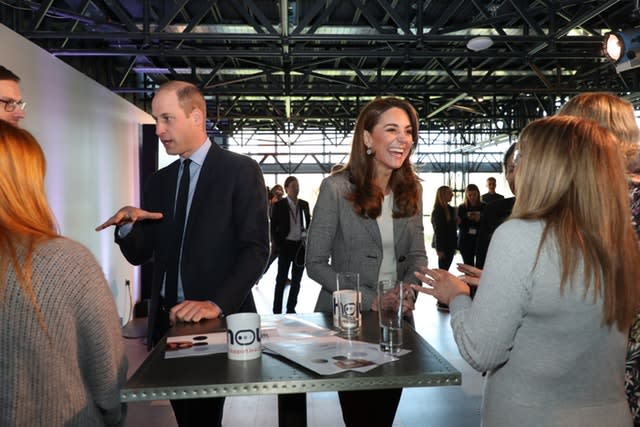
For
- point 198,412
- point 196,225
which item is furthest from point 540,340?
point 196,225

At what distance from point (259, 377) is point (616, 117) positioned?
1318mm

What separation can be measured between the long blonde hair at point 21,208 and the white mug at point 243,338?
1.38 feet

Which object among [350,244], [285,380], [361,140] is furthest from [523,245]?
[361,140]

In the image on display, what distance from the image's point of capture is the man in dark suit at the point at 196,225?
198 cm

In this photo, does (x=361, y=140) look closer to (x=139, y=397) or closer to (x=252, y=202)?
(x=252, y=202)

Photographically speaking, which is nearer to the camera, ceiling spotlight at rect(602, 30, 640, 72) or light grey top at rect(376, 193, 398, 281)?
light grey top at rect(376, 193, 398, 281)

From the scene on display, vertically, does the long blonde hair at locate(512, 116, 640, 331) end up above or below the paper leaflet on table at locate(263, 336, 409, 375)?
above

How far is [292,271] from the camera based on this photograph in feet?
21.8

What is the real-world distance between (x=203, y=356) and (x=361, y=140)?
120 centimetres

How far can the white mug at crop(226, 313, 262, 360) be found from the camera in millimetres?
1311

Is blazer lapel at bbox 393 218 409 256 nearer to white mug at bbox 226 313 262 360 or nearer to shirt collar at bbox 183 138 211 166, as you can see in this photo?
shirt collar at bbox 183 138 211 166

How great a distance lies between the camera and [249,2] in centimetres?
563

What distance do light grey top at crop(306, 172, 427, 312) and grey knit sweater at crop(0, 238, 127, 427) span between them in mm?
1040

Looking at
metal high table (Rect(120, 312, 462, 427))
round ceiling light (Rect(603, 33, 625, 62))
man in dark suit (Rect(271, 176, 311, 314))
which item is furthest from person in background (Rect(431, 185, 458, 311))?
metal high table (Rect(120, 312, 462, 427))
